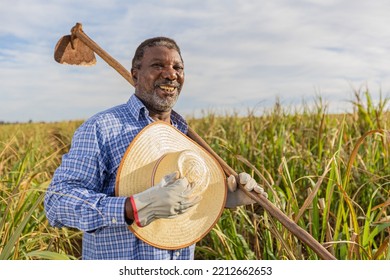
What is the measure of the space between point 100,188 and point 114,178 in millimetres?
63

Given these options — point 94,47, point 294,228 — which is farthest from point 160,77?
point 294,228

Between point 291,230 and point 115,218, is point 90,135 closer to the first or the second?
point 115,218

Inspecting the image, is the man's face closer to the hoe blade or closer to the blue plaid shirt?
the blue plaid shirt

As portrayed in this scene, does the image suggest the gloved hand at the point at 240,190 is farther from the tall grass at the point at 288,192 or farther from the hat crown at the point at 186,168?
the hat crown at the point at 186,168

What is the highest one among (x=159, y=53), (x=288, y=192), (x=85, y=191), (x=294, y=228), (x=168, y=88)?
(x=159, y=53)

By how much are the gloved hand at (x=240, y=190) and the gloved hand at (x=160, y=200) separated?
44 cm

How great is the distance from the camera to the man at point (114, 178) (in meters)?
1.75

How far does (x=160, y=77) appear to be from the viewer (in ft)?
6.53

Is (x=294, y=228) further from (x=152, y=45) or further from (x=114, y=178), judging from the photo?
(x=152, y=45)

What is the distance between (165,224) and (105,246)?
0.25 meters

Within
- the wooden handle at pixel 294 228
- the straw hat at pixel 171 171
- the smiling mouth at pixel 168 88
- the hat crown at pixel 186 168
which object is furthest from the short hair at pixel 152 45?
the wooden handle at pixel 294 228

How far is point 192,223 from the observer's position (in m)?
2.01

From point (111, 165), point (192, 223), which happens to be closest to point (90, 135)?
point (111, 165)

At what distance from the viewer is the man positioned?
68.8 inches
